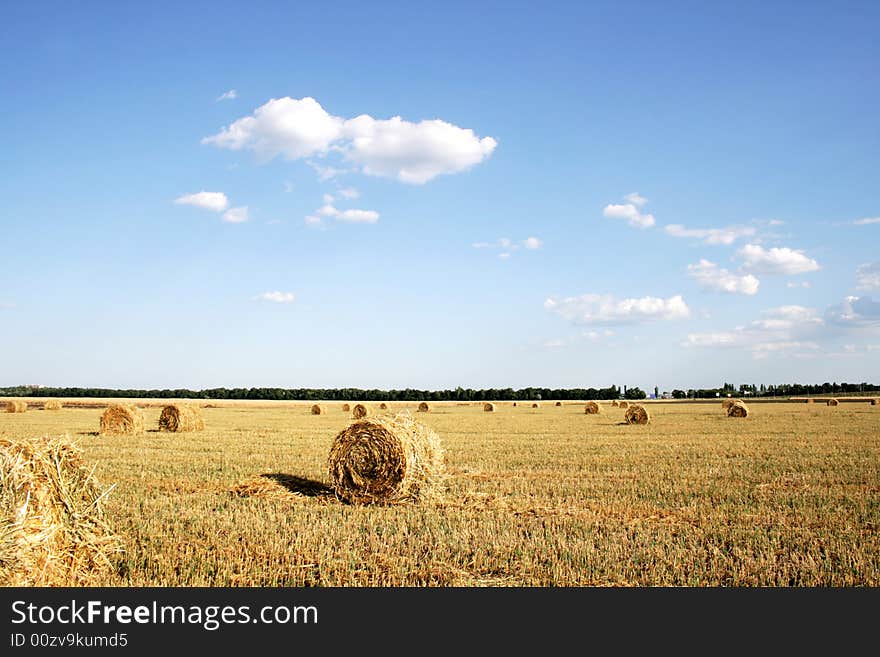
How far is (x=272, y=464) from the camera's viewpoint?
51.6 feet

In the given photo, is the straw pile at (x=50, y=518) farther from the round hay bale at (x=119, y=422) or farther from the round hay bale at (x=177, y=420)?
the round hay bale at (x=177, y=420)

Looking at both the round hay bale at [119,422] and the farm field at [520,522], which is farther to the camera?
the round hay bale at [119,422]

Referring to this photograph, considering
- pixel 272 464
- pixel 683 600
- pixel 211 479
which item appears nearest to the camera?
pixel 683 600

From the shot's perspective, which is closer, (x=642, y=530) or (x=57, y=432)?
(x=642, y=530)

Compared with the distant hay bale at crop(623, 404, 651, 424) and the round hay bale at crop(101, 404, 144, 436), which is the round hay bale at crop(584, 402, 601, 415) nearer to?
the distant hay bale at crop(623, 404, 651, 424)

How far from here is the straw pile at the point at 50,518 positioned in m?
6.42

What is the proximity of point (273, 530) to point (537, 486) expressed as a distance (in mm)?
5409

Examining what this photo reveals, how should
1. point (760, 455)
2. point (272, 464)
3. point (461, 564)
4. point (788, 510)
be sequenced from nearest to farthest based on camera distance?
point (461, 564) → point (788, 510) → point (272, 464) → point (760, 455)

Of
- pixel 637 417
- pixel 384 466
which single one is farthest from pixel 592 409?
pixel 384 466

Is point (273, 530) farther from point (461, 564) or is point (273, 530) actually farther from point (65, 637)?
point (65, 637)

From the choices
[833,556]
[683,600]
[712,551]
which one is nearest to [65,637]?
[683,600]

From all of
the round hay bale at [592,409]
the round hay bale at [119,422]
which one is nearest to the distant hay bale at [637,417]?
the round hay bale at [592,409]

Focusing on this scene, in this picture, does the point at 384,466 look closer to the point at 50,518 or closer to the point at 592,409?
the point at 50,518

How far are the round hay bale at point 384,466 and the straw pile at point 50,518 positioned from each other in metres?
4.58
